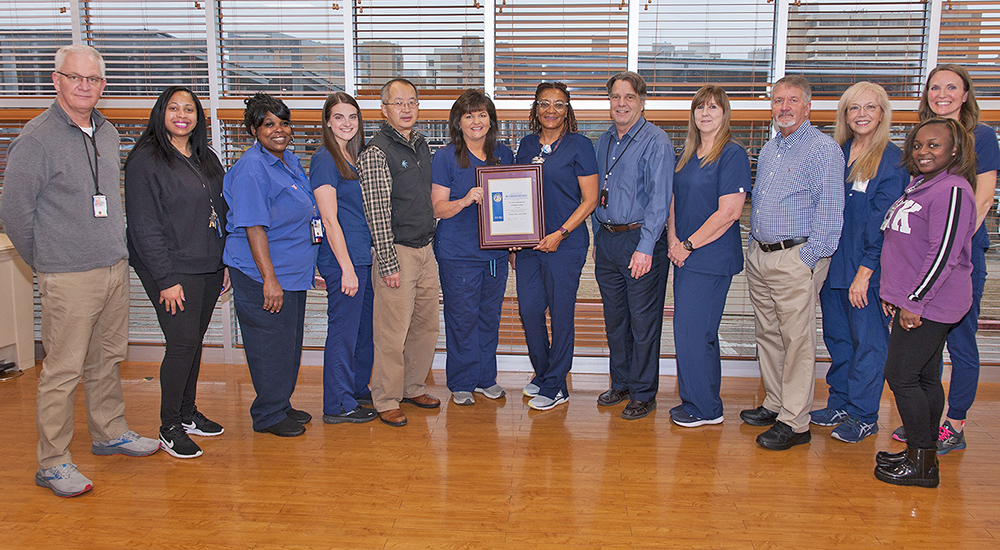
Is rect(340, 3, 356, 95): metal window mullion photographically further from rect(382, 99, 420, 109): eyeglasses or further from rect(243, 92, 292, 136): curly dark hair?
rect(243, 92, 292, 136): curly dark hair

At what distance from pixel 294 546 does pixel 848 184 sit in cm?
313

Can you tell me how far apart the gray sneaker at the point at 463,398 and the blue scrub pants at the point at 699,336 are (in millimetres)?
1237

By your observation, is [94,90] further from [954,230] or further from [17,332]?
[954,230]

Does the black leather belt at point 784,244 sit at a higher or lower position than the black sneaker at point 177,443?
higher

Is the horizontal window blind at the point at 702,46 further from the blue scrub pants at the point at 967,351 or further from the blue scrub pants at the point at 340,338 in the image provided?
the blue scrub pants at the point at 340,338

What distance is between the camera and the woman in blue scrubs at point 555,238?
12.1ft

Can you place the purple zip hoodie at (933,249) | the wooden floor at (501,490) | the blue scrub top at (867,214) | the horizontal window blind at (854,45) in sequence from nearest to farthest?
the wooden floor at (501,490)
the purple zip hoodie at (933,249)
the blue scrub top at (867,214)
the horizontal window blind at (854,45)

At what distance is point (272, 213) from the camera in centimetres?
321

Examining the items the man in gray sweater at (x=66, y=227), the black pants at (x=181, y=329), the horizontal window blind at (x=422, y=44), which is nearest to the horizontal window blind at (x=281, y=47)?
the horizontal window blind at (x=422, y=44)

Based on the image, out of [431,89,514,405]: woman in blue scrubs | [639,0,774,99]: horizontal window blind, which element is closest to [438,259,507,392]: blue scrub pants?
[431,89,514,405]: woman in blue scrubs

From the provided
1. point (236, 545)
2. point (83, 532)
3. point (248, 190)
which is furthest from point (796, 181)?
point (83, 532)

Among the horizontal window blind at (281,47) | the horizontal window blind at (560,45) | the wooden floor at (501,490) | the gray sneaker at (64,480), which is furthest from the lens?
the horizontal window blind at (281,47)

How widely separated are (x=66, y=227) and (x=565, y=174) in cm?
246

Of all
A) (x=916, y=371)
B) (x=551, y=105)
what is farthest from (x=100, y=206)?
(x=916, y=371)
